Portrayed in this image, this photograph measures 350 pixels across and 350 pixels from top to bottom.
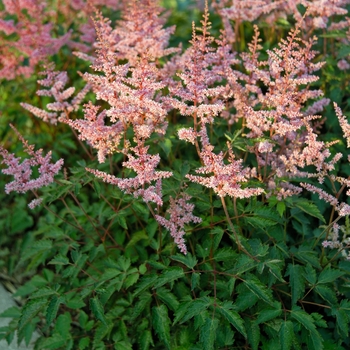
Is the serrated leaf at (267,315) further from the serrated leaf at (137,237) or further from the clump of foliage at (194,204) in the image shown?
the serrated leaf at (137,237)

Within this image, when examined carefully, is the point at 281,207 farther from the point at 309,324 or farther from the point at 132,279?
the point at 132,279

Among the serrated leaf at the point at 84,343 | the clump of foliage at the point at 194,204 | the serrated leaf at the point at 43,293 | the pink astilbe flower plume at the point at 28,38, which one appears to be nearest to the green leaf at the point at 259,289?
the clump of foliage at the point at 194,204

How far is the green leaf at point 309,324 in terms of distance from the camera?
8.21 feet

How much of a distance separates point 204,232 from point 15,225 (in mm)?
1836

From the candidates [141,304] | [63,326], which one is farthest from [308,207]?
[63,326]

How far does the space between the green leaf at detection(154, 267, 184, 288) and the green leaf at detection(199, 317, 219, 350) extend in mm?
273

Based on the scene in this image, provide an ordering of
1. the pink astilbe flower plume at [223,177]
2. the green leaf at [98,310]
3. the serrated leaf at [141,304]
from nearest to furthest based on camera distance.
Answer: the pink astilbe flower plume at [223,177] → the green leaf at [98,310] → the serrated leaf at [141,304]

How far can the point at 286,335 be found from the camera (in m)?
2.47

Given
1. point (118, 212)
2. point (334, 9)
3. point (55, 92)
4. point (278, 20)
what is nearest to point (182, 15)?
point (278, 20)

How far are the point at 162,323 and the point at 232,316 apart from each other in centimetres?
45

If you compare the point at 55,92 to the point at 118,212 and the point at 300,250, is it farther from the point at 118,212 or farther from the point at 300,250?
the point at 300,250

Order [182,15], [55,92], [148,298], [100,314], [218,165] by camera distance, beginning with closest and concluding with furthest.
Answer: [218,165], [100,314], [148,298], [55,92], [182,15]

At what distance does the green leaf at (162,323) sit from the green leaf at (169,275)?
23 centimetres

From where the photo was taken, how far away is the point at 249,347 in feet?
9.65
